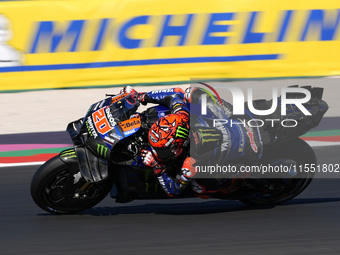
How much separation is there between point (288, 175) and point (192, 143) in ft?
3.83

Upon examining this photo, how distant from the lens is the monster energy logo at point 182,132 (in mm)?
5278

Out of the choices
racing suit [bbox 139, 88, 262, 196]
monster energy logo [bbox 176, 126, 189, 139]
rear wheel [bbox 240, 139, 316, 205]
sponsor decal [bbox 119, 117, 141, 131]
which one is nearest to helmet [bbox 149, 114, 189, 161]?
A: monster energy logo [bbox 176, 126, 189, 139]

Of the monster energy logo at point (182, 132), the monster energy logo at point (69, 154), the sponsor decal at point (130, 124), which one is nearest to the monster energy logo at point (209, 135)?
the monster energy logo at point (182, 132)

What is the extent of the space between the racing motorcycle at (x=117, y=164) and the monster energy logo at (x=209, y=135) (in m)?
0.40

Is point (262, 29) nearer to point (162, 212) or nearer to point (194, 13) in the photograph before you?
point (194, 13)

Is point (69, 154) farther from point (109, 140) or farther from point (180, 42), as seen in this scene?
point (180, 42)

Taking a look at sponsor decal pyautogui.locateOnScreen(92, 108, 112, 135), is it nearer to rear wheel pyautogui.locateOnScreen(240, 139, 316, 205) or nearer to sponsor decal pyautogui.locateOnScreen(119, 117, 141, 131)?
sponsor decal pyautogui.locateOnScreen(119, 117, 141, 131)

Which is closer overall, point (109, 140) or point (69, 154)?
point (109, 140)

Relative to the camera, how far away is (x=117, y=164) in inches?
220

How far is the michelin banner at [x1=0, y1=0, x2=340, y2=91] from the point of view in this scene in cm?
977

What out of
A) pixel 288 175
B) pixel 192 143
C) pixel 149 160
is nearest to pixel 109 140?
pixel 149 160

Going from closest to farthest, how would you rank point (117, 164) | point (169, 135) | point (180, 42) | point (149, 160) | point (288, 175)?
1. point (169, 135)
2. point (149, 160)
3. point (117, 164)
4. point (288, 175)
5. point (180, 42)

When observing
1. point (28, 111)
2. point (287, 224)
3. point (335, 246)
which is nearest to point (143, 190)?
point (287, 224)

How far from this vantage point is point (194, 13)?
9906 millimetres
